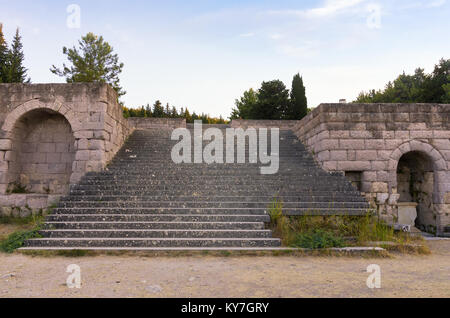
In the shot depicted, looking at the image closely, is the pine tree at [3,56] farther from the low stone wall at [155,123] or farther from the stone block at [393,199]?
the stone block at [393,199]

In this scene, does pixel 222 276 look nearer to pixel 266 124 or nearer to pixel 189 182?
pixel 189 182

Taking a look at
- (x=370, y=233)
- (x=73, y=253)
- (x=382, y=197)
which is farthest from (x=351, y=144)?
(x=73, y=253)

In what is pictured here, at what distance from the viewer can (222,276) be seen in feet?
11.9

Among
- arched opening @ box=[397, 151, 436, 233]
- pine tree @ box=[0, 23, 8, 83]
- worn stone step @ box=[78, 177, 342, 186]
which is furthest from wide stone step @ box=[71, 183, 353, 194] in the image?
pine tree @ box=[0, 23, 8, 83]

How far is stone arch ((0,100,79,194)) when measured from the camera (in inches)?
317

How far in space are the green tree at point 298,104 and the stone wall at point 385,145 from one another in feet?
45.5

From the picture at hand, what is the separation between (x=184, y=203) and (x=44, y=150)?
521cm

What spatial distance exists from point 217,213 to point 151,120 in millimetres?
11380

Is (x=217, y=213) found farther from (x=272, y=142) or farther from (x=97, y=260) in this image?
(x=272, y=142)

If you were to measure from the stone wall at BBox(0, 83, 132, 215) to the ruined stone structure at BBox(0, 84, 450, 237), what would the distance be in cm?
3

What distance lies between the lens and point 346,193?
6.78 m

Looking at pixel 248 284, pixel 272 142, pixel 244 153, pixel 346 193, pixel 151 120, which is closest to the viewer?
pixel 248 284

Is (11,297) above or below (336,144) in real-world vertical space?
below
